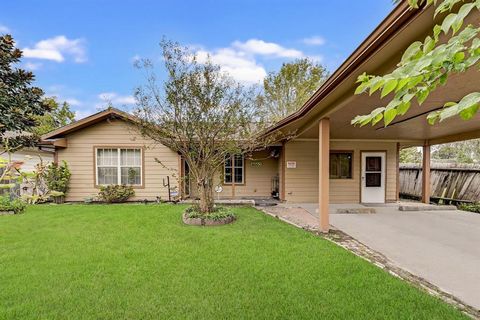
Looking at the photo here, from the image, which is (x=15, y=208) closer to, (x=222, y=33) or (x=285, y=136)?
(x=285, y=136)

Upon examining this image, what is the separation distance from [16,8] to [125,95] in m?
4.93

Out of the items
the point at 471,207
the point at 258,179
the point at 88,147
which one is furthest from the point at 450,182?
the point at 88,147

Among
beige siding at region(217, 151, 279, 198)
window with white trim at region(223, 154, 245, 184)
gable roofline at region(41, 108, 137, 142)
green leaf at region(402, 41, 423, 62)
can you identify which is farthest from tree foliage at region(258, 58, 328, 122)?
green leaf at region(402, 41, 423, 62)

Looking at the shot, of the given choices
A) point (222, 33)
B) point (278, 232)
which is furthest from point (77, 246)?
point (222, 33)

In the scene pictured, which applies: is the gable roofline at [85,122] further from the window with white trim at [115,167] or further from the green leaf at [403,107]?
the green leaf at [403,107]

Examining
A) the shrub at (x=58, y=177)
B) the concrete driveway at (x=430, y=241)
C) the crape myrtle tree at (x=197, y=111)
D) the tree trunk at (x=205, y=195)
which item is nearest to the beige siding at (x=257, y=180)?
the concrete driveway at (x=430, y=241)

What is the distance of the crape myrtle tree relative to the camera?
688cm

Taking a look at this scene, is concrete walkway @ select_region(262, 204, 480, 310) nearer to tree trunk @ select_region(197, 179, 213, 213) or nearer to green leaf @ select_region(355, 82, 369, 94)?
tree trunk @ select_region(197, 179, 213, 213)

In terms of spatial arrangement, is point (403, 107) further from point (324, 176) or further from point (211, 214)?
point (211, 214)

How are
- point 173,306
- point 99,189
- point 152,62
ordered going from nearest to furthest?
point 173,306 < point 152,62 < point 99,189

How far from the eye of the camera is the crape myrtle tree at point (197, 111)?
22.6ft

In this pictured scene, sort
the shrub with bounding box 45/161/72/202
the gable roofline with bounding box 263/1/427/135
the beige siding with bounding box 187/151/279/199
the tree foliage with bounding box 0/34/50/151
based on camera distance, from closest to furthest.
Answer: the gable roofline with bounding box 263/1/427/135 < the tree foliage with bounding box 0/34/50/151 < the shrub with bounding box 45/161/72/202 < the beige siding with bounding box 187/151/279/199

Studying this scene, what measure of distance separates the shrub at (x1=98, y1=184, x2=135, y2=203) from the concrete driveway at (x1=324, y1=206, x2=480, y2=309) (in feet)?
21.4

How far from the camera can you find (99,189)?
10.3 m
